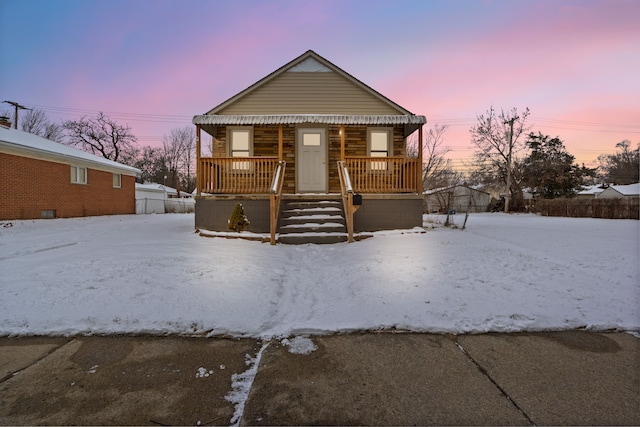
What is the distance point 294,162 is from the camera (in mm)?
11023

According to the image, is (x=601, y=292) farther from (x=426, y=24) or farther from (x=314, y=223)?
(x=426, y=24)

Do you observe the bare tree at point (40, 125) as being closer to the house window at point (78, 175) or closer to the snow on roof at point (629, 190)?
the house window at point (78, 175)

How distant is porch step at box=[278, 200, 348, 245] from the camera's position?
7.27 metres

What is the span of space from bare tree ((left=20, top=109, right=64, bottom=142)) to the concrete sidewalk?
47.2 meters

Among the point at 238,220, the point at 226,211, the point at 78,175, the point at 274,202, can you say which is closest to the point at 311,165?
the point at 226,211

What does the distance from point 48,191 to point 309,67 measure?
14.3 m

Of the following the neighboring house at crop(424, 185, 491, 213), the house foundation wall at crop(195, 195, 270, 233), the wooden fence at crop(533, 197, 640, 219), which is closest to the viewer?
the house foundation wall at crop(195, 195, 270, 233)

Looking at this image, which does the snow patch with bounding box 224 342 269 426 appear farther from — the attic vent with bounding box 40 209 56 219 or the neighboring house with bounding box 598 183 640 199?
the neighboring house with bounding box 598 183 640 199

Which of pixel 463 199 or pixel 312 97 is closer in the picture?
pixel 312 97

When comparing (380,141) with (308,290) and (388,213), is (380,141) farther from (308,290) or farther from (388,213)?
(308,290)

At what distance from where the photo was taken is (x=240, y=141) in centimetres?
1116

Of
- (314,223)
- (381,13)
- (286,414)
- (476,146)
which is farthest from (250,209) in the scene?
(476,146)

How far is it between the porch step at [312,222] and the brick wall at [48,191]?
42.9 feet

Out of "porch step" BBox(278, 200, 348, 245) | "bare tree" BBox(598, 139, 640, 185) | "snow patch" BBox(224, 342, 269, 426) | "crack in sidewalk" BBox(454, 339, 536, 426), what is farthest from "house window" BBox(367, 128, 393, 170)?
"bare tree" BBox(598, 139, 640, 185)
